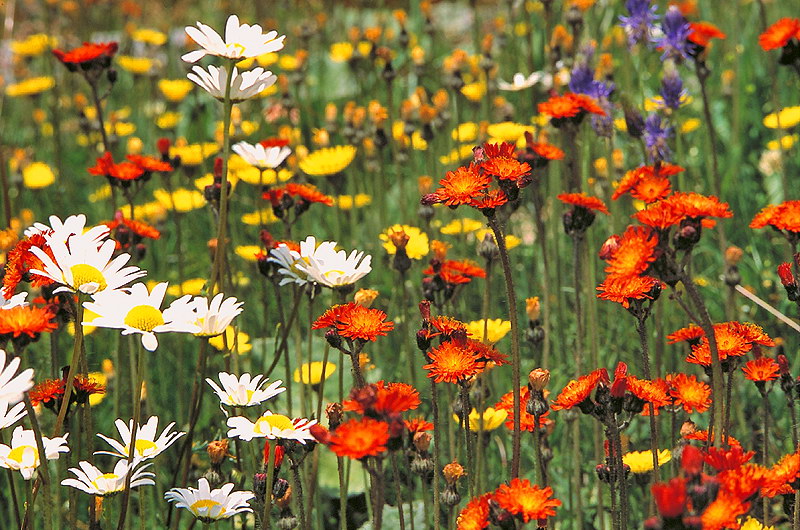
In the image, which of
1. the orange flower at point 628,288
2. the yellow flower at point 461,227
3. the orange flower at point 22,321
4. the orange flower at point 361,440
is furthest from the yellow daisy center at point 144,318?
the yellow flower at point 461,227

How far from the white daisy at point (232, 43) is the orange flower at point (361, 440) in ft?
2.25

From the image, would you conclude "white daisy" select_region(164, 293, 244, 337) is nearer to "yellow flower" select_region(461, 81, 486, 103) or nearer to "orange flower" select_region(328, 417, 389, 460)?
"orange flower" select_region(328, 417, 389, 460)

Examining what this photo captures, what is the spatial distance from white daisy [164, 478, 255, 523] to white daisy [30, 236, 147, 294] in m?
0.32

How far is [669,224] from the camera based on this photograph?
4.23ft

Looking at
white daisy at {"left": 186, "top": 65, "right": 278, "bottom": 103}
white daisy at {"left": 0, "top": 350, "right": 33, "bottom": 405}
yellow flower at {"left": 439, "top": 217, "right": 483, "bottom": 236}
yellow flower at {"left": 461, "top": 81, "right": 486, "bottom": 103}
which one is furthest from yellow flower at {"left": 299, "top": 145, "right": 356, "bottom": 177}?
white daisy at {"left": 0, "top": 350, "right": 33, "bottom": 405}

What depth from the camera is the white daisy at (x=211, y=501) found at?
4.78ft

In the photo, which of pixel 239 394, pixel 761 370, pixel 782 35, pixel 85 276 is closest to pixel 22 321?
pixel 85 276

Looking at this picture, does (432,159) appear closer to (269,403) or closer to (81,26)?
(269,403)

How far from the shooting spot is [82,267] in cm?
135

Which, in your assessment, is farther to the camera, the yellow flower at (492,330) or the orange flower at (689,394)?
the yellow flower at (492,330)

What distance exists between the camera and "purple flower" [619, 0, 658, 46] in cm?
268

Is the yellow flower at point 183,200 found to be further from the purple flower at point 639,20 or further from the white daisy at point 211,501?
the white daisy at point 211,501

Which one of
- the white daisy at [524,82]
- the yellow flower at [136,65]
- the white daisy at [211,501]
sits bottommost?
the white daisy at [211,501]

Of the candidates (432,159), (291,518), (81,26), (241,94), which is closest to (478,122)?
(432,159)
